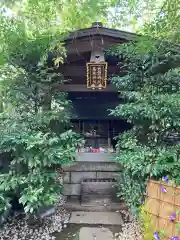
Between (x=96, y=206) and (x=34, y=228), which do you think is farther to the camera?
(x=96, y=206)

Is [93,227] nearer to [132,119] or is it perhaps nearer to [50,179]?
[50,179]

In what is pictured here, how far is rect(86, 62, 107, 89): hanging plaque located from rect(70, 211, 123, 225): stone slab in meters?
2.17

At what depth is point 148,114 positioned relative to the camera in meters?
3.14

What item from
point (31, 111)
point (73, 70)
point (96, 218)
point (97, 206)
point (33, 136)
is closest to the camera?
point (33, 136)

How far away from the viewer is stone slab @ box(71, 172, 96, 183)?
4508 mm

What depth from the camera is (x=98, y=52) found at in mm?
3965

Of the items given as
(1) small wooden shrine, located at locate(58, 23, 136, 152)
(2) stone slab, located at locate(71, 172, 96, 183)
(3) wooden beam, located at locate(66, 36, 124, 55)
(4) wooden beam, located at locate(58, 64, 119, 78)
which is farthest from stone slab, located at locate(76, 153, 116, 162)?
(3) wooden beam, located at locate(66, 36, 124, 55)

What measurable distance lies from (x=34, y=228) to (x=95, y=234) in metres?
0.92

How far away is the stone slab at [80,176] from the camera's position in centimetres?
451

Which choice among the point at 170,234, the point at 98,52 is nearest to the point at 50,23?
the point at 98,52

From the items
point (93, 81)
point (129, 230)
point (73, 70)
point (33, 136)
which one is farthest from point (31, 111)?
point (129, 230)

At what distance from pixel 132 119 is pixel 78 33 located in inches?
68.2

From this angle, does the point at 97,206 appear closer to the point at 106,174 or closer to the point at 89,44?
the point at 106,174

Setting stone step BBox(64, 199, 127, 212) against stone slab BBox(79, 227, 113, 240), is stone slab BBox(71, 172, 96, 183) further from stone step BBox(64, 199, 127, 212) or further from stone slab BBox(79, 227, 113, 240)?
stone slab BBox(79, 227, 113, 240)
